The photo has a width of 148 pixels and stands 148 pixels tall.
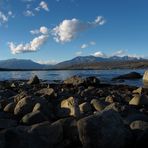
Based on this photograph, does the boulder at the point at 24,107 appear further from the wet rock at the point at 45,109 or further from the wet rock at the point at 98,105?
the wet rock at the point at 98,105

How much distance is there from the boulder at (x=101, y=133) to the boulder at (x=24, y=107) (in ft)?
16.6

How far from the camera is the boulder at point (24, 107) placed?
13039 mm

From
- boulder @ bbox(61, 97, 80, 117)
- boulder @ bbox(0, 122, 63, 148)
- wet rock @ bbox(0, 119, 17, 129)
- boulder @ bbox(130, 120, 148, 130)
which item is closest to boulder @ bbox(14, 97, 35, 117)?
boulder @ bbox(61, 97, 80, 117)

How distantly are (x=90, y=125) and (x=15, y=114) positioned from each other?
5467 mm

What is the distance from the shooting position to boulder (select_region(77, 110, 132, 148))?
8.30 metres

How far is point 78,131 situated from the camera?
874cm

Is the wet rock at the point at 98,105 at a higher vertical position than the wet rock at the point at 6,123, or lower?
higher

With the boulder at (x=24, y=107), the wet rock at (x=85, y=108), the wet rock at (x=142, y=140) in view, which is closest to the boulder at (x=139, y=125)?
the wet rock at (x=142, y=140)

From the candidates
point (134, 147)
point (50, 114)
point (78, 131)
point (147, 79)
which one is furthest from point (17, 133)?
point (147, 79)

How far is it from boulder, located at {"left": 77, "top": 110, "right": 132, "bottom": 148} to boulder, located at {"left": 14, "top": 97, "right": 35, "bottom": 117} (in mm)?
5045

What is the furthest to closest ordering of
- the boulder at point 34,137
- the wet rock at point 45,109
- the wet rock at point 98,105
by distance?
the wet rock at point 98,105, the wet rock at point 45,109, the boulder at point 34,137

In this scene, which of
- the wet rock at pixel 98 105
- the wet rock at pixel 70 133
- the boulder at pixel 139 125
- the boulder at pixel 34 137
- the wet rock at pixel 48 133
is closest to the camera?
the boulder at pixel 34 137

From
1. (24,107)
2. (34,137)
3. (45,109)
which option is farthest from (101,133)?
(24,107)

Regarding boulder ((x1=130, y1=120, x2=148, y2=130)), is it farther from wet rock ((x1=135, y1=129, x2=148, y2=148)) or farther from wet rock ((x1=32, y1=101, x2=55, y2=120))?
wet rock ((x1=32, y1=101, x2=55, y2=120))
